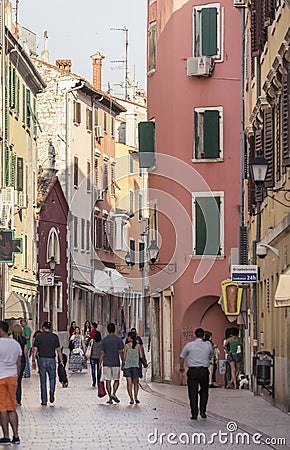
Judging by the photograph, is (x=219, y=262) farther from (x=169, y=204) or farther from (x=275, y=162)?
(x=275, y=162)

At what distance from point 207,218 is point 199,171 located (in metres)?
1.49

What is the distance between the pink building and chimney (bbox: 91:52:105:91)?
166 feet

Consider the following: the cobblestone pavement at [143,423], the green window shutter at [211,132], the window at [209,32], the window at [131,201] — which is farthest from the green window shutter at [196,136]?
the window at [131,201]

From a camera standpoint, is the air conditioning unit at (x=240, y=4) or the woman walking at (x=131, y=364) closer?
the woman walking at (x=131, y=364)

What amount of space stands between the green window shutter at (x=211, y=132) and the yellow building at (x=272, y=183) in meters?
4.99

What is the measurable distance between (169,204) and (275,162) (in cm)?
1358

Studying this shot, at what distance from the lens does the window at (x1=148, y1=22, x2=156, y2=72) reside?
4491cm

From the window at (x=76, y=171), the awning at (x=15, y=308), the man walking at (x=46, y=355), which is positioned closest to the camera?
the man walking at (x=46, y=355)

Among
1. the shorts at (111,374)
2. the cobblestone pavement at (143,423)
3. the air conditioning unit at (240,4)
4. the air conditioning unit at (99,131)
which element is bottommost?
the cobblestone pavement at (143,423)

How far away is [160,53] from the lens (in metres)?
43.9

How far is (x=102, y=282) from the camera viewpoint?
77875mm

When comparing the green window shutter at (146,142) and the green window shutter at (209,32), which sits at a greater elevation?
the green window shutter at (209,32)

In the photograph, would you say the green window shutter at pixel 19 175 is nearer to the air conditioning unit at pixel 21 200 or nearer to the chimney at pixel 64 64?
the air conditioning unit at pixel 21 200

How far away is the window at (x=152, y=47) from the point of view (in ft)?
147
